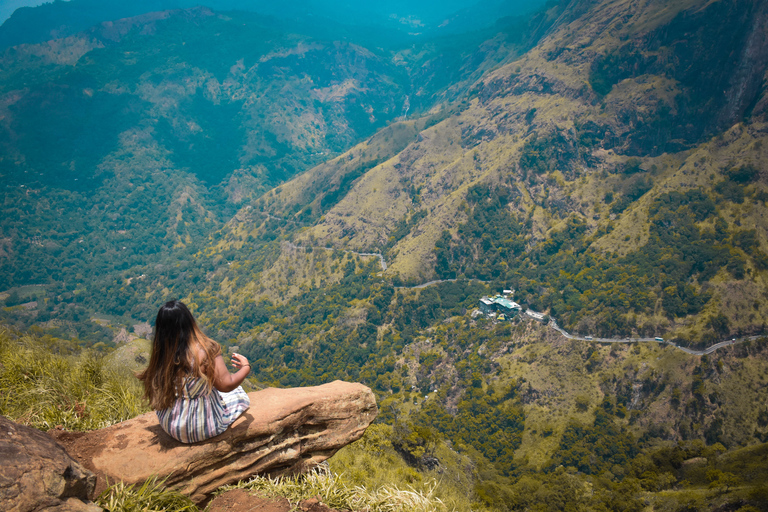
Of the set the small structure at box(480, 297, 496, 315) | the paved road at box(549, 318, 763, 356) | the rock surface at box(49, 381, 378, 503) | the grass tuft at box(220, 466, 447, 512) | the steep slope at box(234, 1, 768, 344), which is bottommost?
the small structure at box(480, 297, 496, 315)

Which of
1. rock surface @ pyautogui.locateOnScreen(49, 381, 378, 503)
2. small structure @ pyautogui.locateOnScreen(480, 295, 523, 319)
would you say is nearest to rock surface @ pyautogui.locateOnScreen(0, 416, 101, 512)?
rock surface @ pyautogui.locateOnScreen(49, 381, 378, 503)

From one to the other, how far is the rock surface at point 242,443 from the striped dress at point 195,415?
35 cm

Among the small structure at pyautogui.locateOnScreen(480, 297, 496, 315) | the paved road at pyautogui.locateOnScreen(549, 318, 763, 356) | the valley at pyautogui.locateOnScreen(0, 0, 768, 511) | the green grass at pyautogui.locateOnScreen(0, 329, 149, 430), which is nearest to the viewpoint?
the green grass at pyautogui.locateOnScreen(0, 329, 149, 430)

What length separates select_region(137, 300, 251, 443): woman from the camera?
24.2ft

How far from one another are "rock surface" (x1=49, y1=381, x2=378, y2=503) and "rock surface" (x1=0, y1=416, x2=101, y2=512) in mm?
1201

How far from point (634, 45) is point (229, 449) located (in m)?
214

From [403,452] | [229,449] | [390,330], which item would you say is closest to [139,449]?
[229,449]

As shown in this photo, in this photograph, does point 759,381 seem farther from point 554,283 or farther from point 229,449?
point 229,449

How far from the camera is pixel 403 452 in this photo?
3681 centimetres

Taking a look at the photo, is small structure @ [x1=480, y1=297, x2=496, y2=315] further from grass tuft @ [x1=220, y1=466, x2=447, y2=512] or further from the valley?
grass tuft @ [x1=220, y1=466, x2=447, y2=512]

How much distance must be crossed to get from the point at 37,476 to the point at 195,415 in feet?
9.09

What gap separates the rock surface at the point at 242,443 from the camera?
24.8ft

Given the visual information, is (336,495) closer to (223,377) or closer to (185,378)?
(223,377)

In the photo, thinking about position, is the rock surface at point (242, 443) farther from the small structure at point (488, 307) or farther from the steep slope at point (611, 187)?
the small structure at point (488, 307)
